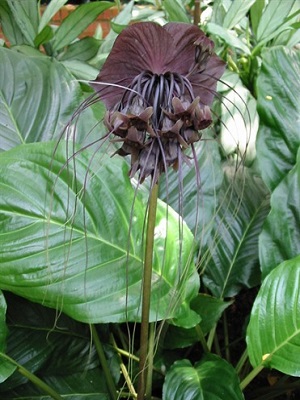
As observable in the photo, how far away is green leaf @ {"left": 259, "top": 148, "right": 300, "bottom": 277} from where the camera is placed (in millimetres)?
943

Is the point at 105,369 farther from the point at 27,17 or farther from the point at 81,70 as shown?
the point at 27,17

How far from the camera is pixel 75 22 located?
130 centimetres

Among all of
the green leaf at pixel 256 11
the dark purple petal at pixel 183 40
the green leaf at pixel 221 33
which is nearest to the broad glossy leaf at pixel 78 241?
the dark purple petal at pixel 183 40

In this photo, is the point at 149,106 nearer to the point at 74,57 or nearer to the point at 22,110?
the point at 22,110

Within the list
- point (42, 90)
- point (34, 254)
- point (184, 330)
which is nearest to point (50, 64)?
point (42, 90)

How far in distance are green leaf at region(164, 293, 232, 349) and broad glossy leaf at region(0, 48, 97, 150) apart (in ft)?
1.21

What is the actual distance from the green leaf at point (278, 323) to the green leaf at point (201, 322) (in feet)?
0.42

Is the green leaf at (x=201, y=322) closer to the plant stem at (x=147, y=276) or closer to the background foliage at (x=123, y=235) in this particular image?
the background foliage at (x=123, y=235)

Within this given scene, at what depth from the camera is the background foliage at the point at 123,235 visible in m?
0.76

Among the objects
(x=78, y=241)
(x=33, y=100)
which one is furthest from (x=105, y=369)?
(x=33, y=100)

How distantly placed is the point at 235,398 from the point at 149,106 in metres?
0.47

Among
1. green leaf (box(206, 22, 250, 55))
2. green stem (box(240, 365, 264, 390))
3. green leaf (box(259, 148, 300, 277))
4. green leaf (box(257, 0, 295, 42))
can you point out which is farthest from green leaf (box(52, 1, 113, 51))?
green stem (box(240, 365, 264, 390))

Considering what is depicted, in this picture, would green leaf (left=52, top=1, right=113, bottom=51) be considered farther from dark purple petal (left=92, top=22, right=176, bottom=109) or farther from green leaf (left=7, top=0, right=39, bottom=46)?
dark purple petal (left=92, top=22, right=176, bottom=109)

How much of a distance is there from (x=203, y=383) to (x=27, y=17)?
3.04 ft
